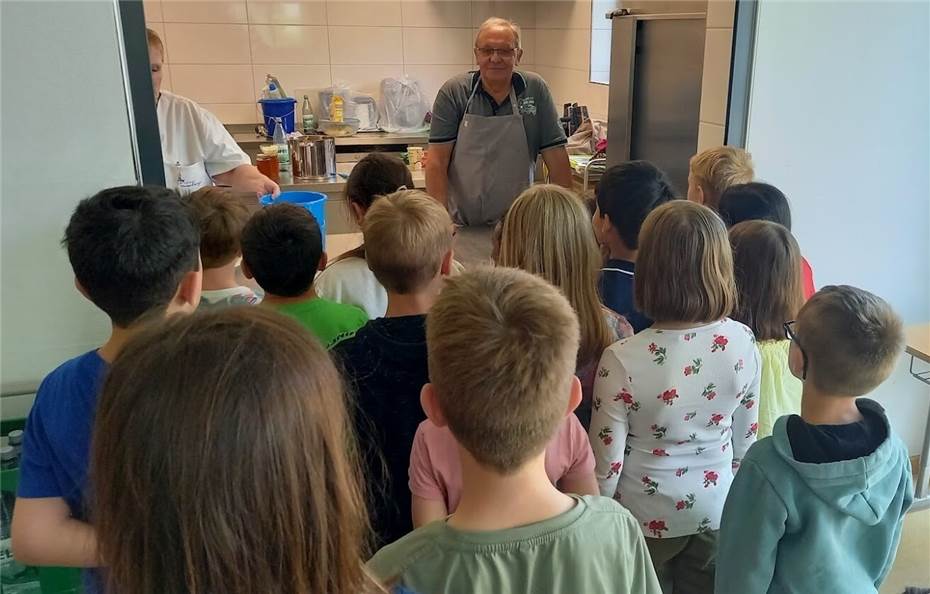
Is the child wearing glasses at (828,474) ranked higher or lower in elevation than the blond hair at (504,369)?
lower

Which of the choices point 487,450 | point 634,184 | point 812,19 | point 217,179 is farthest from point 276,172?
point 487,450

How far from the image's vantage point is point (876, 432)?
41.9 inches

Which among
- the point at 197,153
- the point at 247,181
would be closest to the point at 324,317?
the point at 247,181

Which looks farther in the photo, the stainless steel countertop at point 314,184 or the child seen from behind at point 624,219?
the stainless steel countertop at point 314,184

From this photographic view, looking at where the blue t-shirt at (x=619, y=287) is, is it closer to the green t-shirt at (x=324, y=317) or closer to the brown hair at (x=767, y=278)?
the brown hair at (x=767, y=278)

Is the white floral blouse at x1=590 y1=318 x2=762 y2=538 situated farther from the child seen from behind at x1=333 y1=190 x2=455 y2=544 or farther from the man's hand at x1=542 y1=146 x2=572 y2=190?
the man's hand at x1=542 y1=146 x2=572 y2=190

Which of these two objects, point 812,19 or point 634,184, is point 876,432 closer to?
point 634,184

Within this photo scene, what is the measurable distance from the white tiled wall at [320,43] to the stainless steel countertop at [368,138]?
0.65 ft

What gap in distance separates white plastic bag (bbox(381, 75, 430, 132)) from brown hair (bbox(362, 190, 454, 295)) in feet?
10.8

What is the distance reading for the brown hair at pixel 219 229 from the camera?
1.44 m

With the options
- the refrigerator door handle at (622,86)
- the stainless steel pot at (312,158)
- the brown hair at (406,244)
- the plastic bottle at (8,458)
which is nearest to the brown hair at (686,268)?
the brown hair at (406,244)

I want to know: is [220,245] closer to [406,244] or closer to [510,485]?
[406,244]

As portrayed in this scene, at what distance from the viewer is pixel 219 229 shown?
1.44 metres

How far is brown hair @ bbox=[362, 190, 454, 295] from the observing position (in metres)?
1.22
